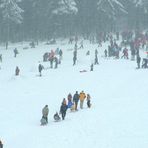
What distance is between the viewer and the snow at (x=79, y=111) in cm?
2584

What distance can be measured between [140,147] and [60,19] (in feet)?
165

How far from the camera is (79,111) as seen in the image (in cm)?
3189

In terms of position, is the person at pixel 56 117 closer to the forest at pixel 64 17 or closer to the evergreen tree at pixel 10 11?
the forest at pixel 64 17

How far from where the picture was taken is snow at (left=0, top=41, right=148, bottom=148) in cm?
2584

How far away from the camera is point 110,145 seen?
951 inches

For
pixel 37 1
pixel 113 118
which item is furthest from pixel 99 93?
pixel 37 1

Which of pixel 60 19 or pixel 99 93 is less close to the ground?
pixel 60 19

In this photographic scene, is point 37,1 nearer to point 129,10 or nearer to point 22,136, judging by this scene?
point 129,10

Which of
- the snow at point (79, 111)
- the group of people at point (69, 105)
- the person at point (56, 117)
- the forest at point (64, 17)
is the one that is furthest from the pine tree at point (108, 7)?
the person at point (56, 117)

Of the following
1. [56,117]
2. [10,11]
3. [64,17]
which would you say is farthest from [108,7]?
[56,117]

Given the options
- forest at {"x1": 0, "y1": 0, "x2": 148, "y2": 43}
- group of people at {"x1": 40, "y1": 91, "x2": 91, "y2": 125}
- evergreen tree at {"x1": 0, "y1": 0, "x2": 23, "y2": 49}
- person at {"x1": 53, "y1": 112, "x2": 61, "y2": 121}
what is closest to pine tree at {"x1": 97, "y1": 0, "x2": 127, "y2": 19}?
forest at {"x1": 0, "y1": 0, "x2": 148, "y2": 43}

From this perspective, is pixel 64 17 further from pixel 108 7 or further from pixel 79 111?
pixel 79 111

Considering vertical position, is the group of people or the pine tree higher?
the pine tree

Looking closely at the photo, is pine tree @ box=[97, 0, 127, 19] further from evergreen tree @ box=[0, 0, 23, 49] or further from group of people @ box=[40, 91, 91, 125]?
group of people @ box=[40, 91, 91, 125]
